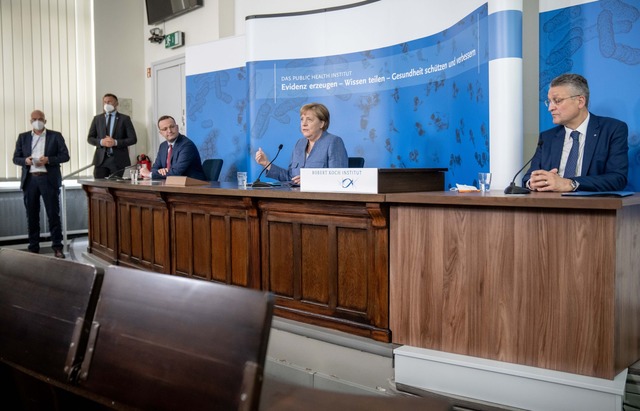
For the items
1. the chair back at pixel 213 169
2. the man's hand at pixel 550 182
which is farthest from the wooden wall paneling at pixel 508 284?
the chair back at pixel 213 169

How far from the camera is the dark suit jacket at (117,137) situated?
6.41 m

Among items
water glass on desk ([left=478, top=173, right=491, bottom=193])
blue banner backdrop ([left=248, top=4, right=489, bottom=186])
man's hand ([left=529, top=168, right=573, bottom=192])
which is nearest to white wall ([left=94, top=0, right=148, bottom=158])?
blue banner backdrop ([left=248, top=4, right=489, bottom=186])

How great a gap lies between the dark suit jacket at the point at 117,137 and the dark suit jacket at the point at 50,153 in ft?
1.42

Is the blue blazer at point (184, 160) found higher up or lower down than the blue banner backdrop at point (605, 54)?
lower down

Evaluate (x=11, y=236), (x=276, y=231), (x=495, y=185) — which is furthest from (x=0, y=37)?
(x=495, y=185)

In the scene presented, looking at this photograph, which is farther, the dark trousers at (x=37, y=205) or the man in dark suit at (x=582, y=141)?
the dark trousers at (x=37, y=205)

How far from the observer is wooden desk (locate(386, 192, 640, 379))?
1912mm

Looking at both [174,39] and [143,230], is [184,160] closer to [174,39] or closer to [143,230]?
[143,230]

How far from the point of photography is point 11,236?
21.7 feet

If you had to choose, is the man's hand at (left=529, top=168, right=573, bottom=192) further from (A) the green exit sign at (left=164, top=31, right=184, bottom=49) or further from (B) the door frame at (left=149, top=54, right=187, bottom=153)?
(A) the green exit sign at (left=164, top=31, right=184, bottom=49)

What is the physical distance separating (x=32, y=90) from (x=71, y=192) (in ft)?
4.31

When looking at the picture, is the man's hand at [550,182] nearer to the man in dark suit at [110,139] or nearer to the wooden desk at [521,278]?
the wooden desk at [521,278]

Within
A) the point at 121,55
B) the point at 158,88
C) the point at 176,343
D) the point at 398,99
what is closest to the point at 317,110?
the point at 398,99

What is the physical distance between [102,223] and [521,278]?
376 centimetres
